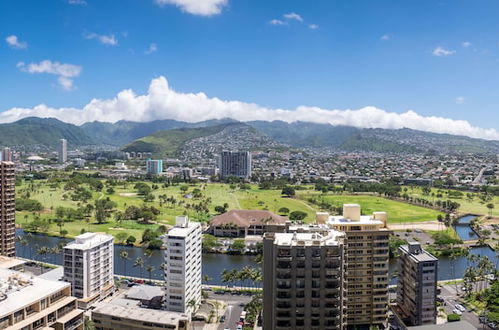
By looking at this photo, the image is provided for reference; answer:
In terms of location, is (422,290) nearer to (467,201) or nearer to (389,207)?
(389,207)

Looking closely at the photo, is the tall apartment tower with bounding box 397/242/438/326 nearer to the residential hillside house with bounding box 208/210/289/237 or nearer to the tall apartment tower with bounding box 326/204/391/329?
the tall apartment tower with bounding box 326/204/391/329

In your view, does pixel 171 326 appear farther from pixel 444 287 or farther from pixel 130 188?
pixel 130 188

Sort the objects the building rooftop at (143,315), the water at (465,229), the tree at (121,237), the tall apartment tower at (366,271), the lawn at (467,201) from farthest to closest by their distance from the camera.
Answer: the lawn at (467,201) → the water at (465,229) → the tree at (121,237) → the tall apartment tower at (366,271) → the building rooftop at (143,315)

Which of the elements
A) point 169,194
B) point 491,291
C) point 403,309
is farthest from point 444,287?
point 169,194

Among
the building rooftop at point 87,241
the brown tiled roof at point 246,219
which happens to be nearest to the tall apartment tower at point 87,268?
the building rooftop at point 87,241

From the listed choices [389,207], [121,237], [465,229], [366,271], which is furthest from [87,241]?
[389,207]

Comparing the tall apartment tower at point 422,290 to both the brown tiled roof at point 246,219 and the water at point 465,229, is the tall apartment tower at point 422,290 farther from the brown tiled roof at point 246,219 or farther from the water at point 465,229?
the water at point 465,229

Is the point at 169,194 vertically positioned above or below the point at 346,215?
below
